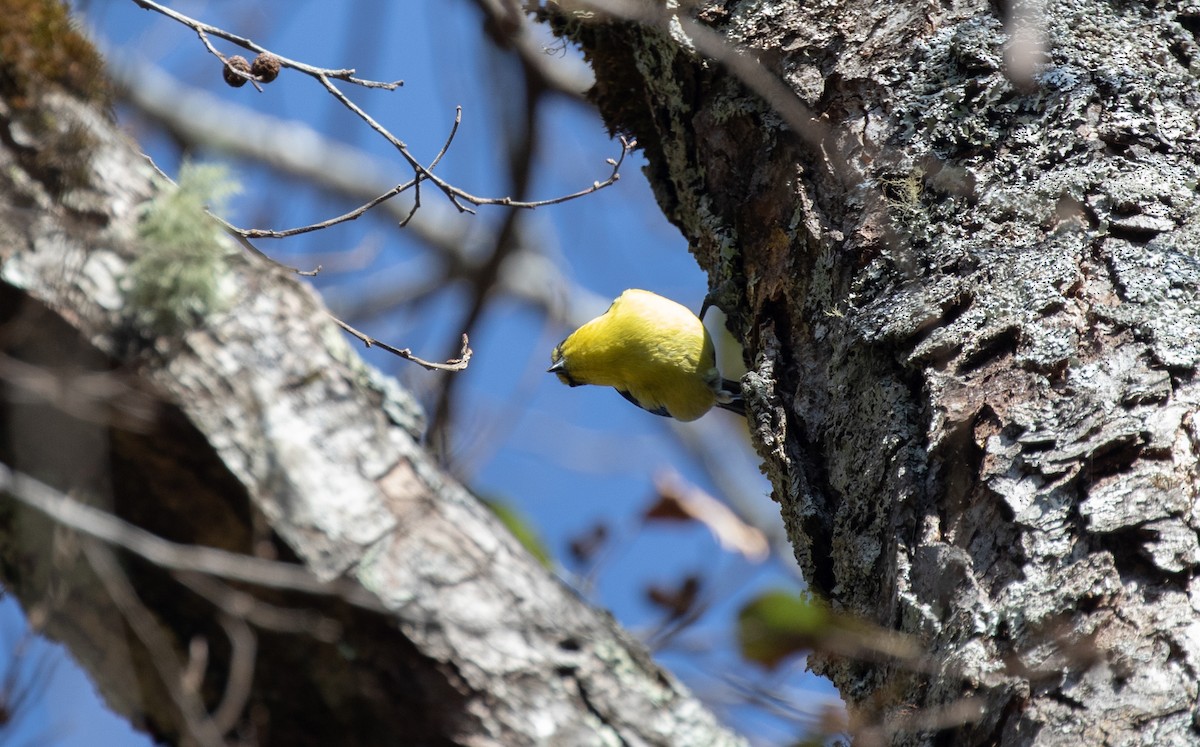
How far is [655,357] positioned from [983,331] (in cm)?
233

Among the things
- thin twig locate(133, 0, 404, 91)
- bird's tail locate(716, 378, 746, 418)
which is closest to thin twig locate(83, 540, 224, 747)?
thin twig locate(133, 0, 404, 91)

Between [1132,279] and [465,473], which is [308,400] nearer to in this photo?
[465,473]

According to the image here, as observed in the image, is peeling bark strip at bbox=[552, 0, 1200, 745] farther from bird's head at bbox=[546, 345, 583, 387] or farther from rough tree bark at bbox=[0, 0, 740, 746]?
bird's head at bbox=[546, 345, 583, 387]

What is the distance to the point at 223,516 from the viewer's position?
87.3 inches

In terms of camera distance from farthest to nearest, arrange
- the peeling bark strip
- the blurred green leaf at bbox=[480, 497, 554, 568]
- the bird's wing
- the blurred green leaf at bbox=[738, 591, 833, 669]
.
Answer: the bird's wing, the blurred green leaf at bbox=[480, 497, 554, 568], the blurred green leaf at bbox=[738, 591, 833, 669], the peeling bark strip

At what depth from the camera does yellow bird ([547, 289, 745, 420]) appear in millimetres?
4059

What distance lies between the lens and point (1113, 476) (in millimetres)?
1593

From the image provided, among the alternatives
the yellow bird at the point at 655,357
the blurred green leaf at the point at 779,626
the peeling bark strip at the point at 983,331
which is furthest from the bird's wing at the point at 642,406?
the peeling bark strip at the point at 983,331

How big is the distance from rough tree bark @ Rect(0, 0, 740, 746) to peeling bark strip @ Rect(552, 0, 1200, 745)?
0.77 metres

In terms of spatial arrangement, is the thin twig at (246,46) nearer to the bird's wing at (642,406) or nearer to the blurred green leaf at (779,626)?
the blurred green leaf at (779,626)

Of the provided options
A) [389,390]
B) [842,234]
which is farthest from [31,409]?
[842,234]

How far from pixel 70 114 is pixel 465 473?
1.48 m

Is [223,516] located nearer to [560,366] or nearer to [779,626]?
[779,626]

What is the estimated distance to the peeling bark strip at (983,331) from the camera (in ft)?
5.02
